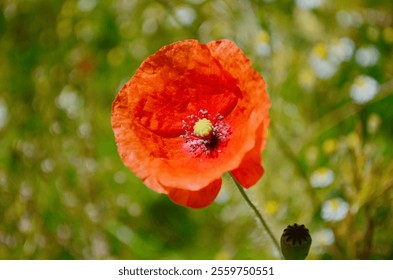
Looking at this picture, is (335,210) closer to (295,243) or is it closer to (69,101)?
(295,243)

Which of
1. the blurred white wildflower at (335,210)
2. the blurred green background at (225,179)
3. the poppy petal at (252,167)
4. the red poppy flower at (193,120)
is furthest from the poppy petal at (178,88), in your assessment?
the blurred white wildflower at (335,210)

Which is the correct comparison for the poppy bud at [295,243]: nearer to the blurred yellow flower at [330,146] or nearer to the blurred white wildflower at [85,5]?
the blurred yellow flower at [330,146]

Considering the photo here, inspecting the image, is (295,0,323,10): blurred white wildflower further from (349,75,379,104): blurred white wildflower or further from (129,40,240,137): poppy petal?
(129,40,240,137): poppy petal

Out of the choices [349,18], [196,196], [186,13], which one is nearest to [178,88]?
[196,196]

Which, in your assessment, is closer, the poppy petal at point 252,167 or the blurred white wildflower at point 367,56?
the poppy petal at point 252,167

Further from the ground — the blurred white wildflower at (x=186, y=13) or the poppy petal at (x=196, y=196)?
the blurred white wildflower at (x=186, y=13)
